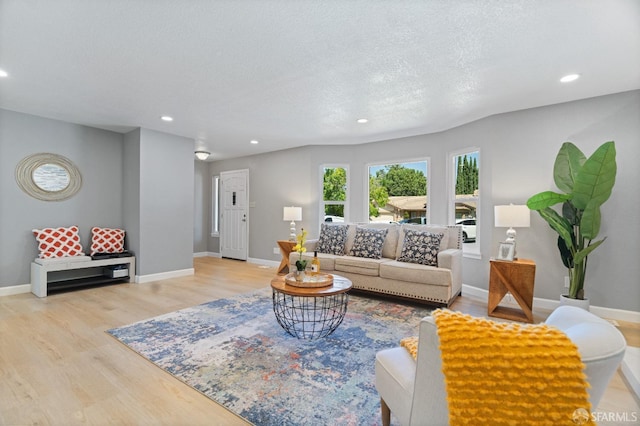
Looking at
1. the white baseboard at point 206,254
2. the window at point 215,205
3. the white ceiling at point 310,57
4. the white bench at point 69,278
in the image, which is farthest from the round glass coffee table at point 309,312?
the window at point 215,205

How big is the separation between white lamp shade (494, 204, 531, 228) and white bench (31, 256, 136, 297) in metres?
5.36

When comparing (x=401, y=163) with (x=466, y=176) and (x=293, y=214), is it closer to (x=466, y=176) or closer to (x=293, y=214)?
(x=466, y=176)

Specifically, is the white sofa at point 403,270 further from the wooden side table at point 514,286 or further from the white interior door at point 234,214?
the white interior door at point 234,214

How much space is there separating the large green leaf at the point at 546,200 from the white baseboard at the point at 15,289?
260 inches

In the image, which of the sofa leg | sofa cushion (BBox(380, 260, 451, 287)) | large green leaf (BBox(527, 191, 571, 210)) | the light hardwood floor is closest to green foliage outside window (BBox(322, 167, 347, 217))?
sofa cushion (BBox(380, 260, 451, 287))

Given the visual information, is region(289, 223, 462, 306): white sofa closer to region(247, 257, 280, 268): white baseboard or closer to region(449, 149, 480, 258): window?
region(449, 149, 480, 258): window

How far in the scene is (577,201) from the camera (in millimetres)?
2979

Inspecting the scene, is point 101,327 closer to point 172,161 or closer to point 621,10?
point 172,161

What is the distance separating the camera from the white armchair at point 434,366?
86cm

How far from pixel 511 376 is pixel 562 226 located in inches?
117

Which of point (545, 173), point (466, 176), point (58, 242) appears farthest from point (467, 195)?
point (58, 242)

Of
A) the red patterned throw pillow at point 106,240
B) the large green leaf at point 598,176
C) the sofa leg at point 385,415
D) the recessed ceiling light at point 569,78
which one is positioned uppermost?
the recessed ceiling light at point 569,78

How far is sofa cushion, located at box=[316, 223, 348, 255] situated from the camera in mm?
4574

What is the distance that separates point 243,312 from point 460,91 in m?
3.48
